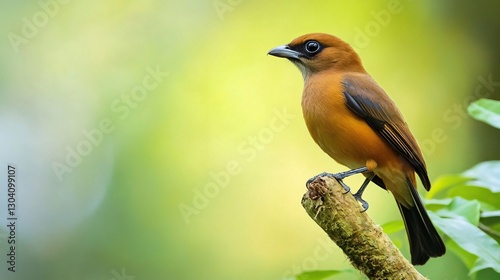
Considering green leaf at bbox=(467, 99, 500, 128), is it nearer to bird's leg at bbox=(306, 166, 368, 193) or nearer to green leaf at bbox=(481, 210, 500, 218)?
green leaf at bbox=(481, 210, 500, 218)

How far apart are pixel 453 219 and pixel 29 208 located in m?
5.18

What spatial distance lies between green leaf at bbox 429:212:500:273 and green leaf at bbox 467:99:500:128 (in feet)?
3.17

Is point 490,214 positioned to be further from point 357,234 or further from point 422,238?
point 357,234

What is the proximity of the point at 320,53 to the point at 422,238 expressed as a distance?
Result: 1466 mm

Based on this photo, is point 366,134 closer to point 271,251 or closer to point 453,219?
point 453,219

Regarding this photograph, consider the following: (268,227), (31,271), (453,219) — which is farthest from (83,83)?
(453,219)

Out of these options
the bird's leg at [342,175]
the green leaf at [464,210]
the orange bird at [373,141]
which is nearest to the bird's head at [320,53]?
the orange bird at [373,141]

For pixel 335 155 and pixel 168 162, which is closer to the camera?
pixel 335 155

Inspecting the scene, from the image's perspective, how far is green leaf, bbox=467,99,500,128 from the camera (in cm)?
421

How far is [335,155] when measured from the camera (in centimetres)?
427

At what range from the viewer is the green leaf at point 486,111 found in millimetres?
4211

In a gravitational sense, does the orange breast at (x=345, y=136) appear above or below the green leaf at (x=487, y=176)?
above

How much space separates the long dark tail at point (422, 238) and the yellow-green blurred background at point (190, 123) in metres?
2.95

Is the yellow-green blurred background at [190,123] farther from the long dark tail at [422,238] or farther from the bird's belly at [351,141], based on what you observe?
the bird's belly at [351,141]
